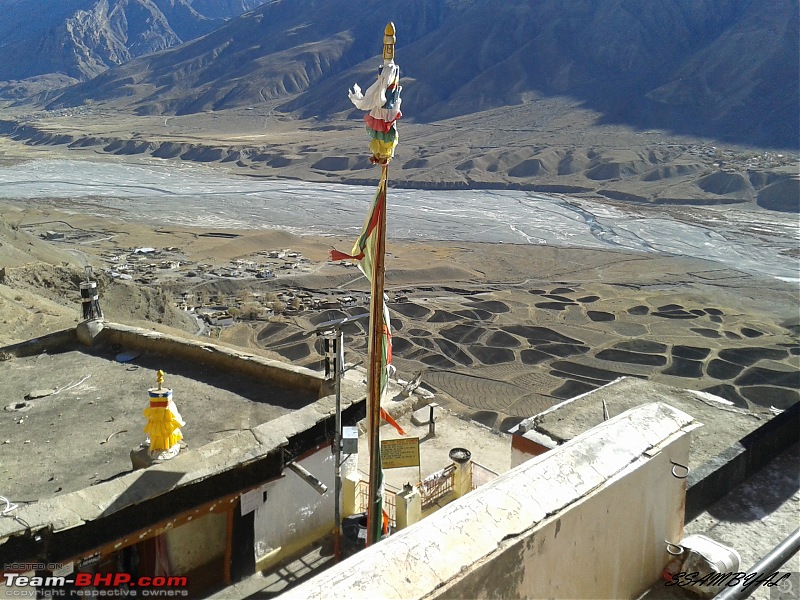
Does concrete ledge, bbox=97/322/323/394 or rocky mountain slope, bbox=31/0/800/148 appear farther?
rocky mountain slope, bbox=31/0/800/148

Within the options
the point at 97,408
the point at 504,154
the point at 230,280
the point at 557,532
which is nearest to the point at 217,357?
the point at 97,408

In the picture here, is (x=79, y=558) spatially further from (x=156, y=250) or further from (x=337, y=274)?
(x=156, y=250)

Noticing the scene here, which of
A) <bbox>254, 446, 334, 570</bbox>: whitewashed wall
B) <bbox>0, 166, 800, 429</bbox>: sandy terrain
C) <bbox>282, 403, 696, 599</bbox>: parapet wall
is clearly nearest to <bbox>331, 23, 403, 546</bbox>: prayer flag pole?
<bbox>254, 446, 334, 570</bbox>: whitewashed wall

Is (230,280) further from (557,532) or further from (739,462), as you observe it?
(557,532)

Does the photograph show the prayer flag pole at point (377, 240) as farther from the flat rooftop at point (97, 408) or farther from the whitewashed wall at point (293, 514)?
the flat rooftop at point (97, 408)

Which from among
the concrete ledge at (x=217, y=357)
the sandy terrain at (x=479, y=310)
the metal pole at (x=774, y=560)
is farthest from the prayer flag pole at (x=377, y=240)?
the sandy terrain at (x=479, y=310)

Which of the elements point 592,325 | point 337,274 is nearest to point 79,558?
point 592,325
